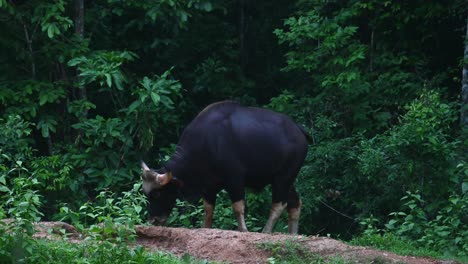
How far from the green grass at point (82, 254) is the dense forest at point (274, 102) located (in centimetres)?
351

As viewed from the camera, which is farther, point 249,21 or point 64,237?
point 249,21

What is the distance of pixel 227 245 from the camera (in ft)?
28.8

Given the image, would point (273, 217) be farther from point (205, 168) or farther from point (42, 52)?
point (42, 52)

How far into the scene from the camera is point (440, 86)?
590 inches

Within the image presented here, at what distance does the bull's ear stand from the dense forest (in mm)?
415

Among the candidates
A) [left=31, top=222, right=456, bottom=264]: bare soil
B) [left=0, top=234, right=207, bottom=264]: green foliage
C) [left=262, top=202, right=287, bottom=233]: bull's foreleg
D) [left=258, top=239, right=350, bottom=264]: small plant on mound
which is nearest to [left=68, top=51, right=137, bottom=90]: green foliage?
[left=262, top=202, right=287, bottom=233]: bull's foreleg

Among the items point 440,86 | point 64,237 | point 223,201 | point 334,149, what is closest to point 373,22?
point 440,86

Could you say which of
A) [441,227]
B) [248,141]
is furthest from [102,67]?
[441,227]

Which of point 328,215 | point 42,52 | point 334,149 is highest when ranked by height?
point 42,52

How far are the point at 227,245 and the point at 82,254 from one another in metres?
1.66

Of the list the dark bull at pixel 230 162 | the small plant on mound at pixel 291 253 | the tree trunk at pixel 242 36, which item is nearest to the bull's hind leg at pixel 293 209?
the dark bull at pixel 230 162

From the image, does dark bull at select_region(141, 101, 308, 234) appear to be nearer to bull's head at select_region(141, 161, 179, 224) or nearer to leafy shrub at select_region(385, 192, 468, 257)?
bull's head at select_region(141, 161, 179, 224)

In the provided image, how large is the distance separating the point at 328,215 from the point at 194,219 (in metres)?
2.29

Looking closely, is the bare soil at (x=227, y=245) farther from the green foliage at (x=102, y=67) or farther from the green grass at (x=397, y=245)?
the green foliage at (x=102, y=67)
